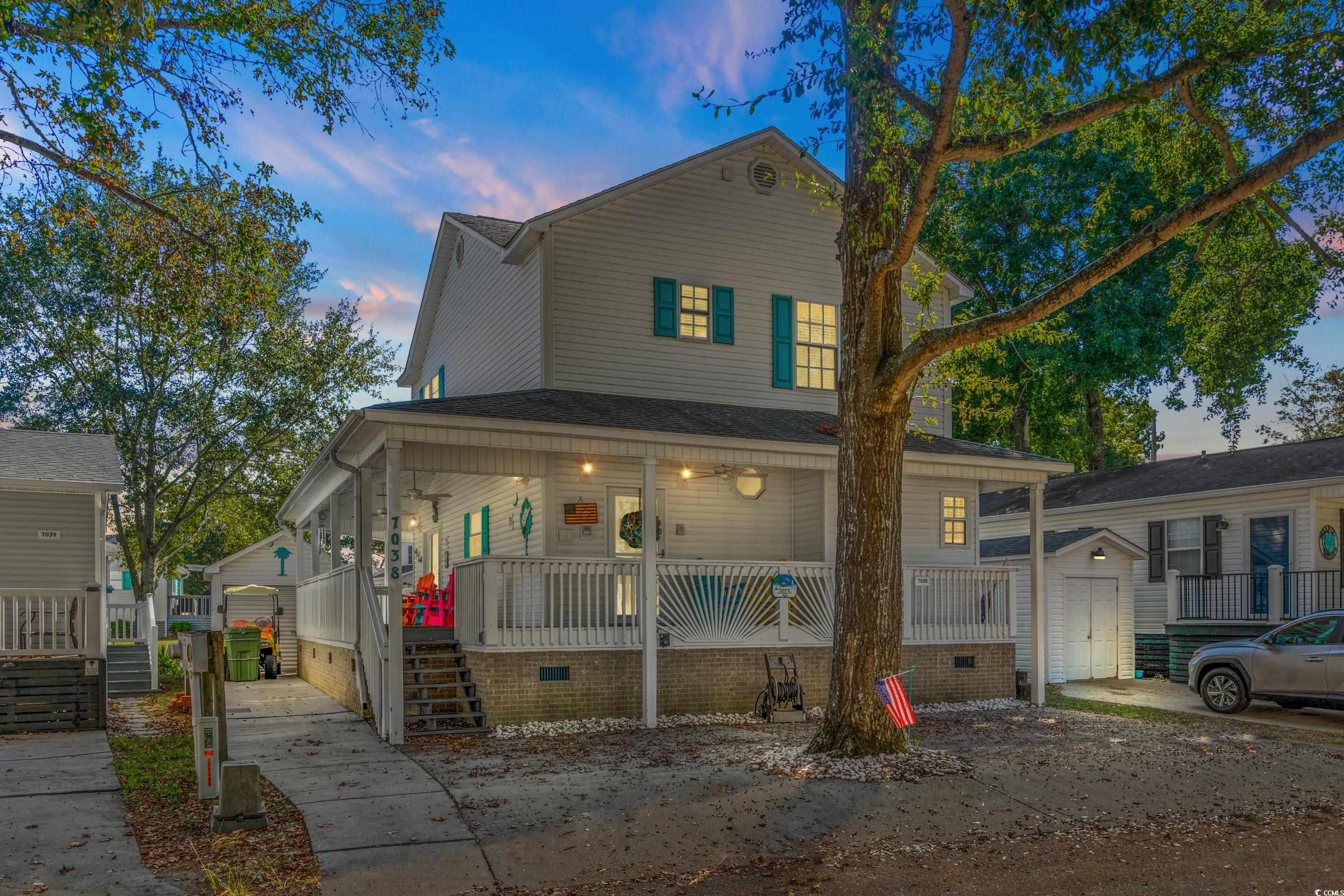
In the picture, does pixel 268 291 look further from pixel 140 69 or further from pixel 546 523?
pixel 546 523

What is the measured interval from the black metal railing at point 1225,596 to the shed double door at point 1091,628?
1457 mm

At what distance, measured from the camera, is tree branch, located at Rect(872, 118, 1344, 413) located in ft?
29.6

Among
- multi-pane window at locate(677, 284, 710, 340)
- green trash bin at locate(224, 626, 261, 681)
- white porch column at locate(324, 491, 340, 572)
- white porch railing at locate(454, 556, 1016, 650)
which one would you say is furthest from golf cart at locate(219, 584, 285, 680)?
multi-pane window at locate(677, 284, 710, 340)

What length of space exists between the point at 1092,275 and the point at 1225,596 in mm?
13448

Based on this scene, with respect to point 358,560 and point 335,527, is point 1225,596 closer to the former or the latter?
point 358,560

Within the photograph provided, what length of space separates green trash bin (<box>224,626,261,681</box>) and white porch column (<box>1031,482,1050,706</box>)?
14.5 m

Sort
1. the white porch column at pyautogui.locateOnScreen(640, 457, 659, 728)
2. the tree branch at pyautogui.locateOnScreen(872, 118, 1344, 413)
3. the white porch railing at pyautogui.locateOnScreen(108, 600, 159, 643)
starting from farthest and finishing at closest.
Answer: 1. the white porch railing at pyautogui.locateOnScreen(108, 600, 159, 643)
2. the white porch column at pyautogui.locateOnScreen(640, 457, 659, 728)
3. the tree branch at pyautogui.locateOnScreen(872, 118, 1344, 413)

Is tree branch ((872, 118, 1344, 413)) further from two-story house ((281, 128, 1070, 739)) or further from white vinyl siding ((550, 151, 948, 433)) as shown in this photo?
white vinyl siding ((550, 151, 948, 433))

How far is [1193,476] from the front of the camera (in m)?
22.4

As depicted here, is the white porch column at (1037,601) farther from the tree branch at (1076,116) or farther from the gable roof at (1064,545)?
the tree branch at (1076,116)

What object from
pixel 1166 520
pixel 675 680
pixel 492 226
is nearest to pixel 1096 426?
pixel 1166 520

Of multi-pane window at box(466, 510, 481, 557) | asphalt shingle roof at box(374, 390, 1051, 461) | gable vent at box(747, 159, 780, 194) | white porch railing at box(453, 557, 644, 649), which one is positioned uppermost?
gable vent at box(747, 159, 780, 194)

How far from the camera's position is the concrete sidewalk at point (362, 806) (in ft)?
21.9

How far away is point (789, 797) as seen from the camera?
28.8ft
